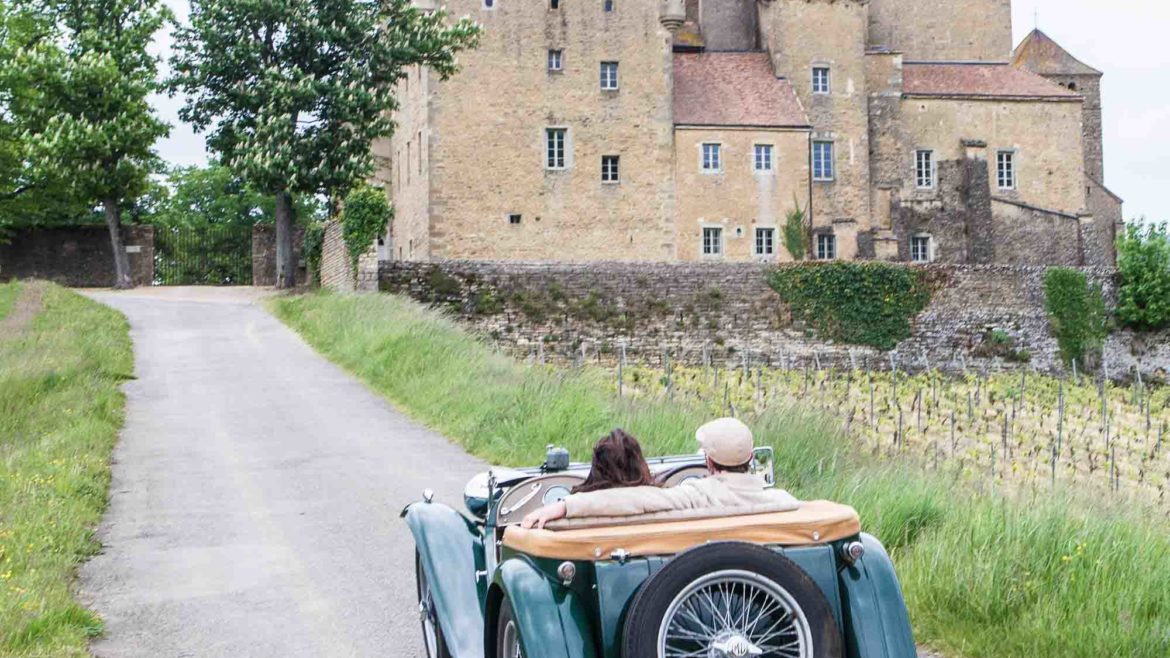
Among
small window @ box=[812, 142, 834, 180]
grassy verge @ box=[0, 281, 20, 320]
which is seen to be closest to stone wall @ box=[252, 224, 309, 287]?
grassy verge @ box=[0, 281, 20, 320]

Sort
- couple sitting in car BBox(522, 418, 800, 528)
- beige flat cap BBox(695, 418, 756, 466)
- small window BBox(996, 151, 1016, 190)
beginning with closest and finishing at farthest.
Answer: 1. couple sitting in car BBox(522, 418, 800, 528)
2. beige flat cap BBox(695, 418, 756, 466)
3. small window BBox(996, 151, 1016, 190)

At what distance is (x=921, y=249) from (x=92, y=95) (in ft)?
86.4

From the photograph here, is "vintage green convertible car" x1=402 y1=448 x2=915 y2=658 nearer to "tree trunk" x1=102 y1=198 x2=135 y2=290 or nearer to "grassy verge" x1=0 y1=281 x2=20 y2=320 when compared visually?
"grassy verge" x1=0 y1=281 x2=20 y2=320

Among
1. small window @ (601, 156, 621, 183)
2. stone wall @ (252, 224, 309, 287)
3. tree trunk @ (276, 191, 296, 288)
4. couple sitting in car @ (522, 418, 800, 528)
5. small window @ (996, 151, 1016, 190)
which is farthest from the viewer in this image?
small window @ (996, 151, 1016, 190)

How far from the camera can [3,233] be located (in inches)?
1679

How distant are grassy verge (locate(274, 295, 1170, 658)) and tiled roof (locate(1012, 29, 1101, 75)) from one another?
43833mm

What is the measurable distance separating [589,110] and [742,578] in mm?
36207

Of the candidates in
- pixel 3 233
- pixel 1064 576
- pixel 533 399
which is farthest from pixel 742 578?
pixel 3 233

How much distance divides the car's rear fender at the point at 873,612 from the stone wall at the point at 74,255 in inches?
1594

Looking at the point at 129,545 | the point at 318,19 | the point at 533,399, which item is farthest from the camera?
the point at 318,19

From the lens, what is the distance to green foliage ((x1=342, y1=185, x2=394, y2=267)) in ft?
112

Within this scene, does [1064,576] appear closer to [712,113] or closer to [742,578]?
[742,578]

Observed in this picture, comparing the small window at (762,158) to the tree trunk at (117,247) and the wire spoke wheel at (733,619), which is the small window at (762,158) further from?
the wire spoke wheel at (733,619)

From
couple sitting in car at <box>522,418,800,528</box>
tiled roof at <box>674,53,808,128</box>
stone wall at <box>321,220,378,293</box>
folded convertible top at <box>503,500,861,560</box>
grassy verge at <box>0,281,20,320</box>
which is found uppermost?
tiled roof at <box>674,53,808,128</box>
